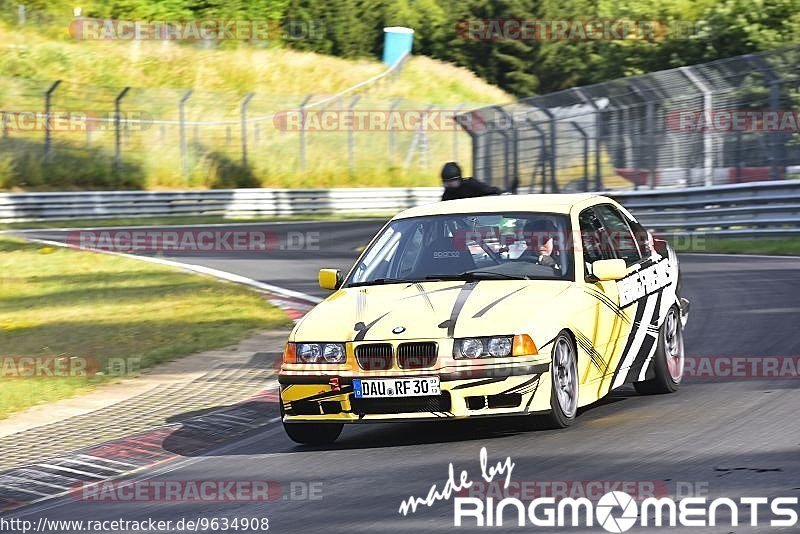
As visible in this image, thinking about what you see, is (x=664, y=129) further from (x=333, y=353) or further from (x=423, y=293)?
(x=333, y=353)

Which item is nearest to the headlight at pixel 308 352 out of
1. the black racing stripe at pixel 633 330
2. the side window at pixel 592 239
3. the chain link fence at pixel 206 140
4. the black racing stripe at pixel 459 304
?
the black racing stripe at pixel 459 304

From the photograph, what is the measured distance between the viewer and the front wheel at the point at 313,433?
878 cm

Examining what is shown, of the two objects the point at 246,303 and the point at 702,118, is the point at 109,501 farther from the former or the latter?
the point at 702,118

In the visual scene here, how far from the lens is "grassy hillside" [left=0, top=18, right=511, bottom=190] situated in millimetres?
46062

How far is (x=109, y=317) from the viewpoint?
16469 millimetres

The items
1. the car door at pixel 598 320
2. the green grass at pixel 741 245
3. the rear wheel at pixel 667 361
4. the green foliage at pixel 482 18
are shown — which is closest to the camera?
the car door at pixel 598 320

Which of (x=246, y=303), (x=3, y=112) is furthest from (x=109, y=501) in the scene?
(x=3, y=112)

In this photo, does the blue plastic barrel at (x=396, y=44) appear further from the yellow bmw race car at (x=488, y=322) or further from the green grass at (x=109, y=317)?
the yellow bmw race car at (x=488, y=322)

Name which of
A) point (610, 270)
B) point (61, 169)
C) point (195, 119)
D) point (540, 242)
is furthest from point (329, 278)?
point (195, 119)

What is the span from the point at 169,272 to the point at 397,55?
163ft

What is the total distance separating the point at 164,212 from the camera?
41750 mm

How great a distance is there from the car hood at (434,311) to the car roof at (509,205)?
2.58ft

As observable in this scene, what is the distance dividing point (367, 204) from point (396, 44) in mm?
25407

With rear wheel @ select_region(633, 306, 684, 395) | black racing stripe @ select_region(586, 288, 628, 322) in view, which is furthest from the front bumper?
rear wheel @ select_region(633, 306, 684, 395)
